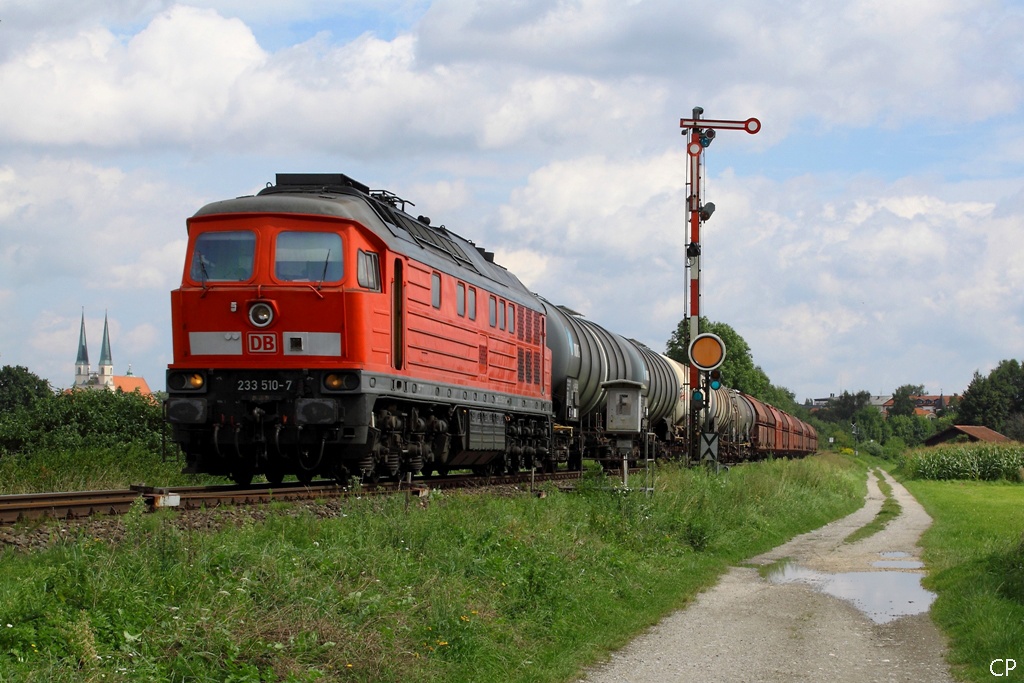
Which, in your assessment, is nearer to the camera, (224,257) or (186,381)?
(186,381)

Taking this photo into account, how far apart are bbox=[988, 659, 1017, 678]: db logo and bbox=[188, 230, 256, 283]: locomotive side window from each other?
380 inches

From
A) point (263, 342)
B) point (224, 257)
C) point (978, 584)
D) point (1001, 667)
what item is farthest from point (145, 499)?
point (978, 584)

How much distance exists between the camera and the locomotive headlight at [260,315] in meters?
14.5

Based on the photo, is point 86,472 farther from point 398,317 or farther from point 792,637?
point 792,637

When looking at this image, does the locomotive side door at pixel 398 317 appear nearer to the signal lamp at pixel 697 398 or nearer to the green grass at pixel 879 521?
the signal lamp at pixel 697 398

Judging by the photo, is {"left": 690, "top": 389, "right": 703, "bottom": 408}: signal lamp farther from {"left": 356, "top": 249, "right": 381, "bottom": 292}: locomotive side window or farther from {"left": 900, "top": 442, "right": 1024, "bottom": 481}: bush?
{"left": 900, "top": 442, "right": 1024, "bottom": 481}: bush

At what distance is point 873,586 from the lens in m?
15.4

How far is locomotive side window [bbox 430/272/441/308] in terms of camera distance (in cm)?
1702

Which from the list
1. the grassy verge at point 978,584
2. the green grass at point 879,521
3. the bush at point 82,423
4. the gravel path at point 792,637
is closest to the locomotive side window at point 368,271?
the gravel path at point 792,637

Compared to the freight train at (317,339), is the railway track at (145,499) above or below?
below

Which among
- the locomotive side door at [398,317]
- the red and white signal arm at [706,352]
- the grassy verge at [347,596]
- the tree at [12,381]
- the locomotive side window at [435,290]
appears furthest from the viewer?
the tree at [12,381]

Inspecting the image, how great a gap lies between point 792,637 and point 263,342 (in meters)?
7.32

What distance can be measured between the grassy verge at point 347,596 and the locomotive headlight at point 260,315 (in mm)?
3090

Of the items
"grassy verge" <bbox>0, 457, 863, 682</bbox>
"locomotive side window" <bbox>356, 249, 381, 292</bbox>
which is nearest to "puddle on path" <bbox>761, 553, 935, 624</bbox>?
"grassy verge" <bbox>0, 457, 863, 682</bbox>
